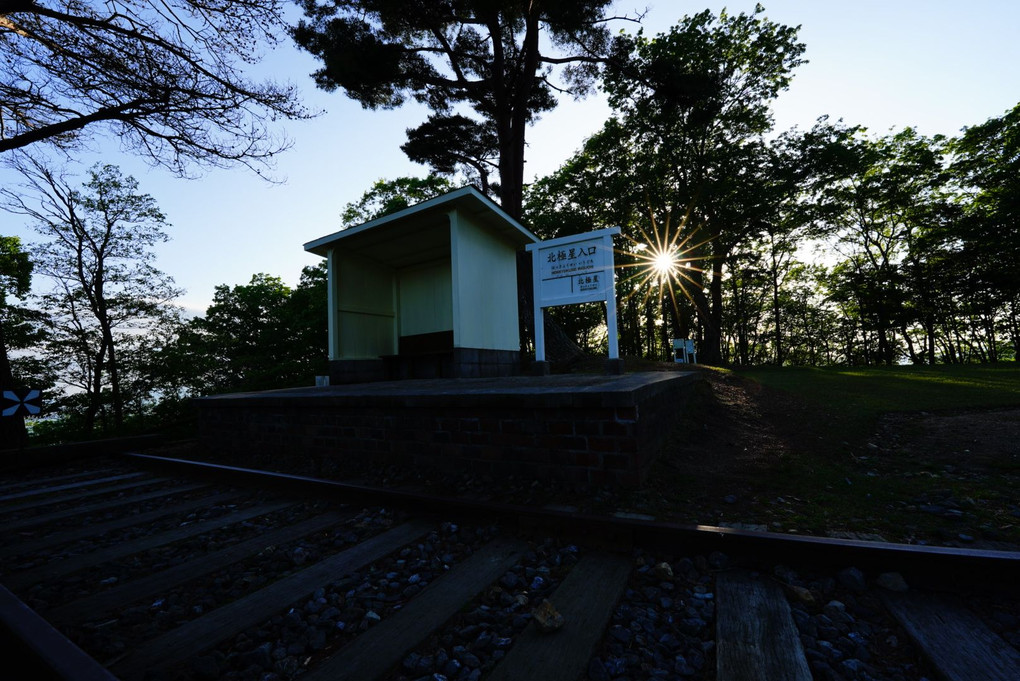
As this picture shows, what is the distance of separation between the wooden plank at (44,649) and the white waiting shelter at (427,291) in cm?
546

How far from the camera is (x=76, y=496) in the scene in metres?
4.31

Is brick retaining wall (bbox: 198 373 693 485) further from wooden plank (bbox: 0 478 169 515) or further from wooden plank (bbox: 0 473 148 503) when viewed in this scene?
wooden plank (bbox: 0 473 148 503)

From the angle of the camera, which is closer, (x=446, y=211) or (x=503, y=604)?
(x=503, y=604)

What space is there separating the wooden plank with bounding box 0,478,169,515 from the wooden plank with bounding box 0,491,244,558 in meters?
1.27

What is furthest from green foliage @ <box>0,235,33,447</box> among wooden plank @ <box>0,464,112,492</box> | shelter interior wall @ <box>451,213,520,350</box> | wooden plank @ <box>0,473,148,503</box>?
shelter interior wall @ <box>451,213,520,350</box>

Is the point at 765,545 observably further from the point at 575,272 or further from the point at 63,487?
the point at 63,487

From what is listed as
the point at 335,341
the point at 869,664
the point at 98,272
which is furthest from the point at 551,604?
the point at 98,272

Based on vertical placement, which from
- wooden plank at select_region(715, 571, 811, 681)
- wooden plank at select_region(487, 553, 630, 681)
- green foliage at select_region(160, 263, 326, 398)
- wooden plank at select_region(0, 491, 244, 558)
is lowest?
wooden plank at select_region(0, 491, 244, 558)

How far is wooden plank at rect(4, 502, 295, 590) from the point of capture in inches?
94.7

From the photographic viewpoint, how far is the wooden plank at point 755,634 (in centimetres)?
137

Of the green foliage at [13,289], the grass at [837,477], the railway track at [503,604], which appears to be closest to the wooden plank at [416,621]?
the railway track at [503,604]

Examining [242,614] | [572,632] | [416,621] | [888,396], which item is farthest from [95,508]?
[888,396]

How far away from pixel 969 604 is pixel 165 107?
11.3 m

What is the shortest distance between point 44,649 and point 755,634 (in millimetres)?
2644
